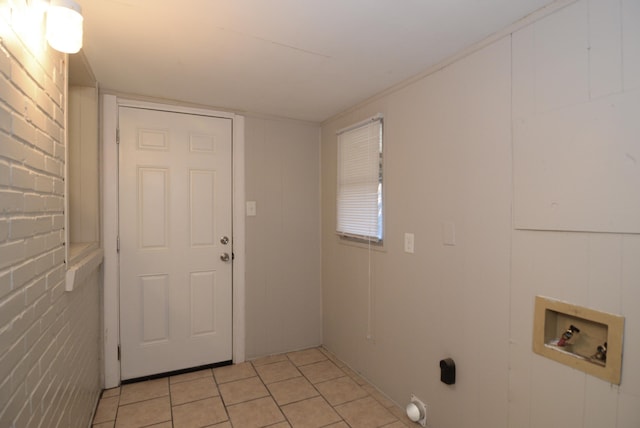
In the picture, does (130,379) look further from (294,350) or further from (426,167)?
(426,167)

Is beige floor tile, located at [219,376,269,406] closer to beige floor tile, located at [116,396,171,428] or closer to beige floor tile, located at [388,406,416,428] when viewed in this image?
beige floor tile, located at [116,396,171,428]

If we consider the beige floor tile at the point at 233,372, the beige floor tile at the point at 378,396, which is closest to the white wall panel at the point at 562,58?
the beige floor tile at the point at 378,396

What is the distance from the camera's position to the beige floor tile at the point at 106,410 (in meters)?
2.19

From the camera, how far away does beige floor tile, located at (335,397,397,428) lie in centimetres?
217

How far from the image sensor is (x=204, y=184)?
2.85 meters

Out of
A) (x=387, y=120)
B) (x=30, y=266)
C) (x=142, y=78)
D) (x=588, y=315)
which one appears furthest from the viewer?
(x=387, y=120)

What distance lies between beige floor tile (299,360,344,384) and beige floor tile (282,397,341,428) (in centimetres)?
29

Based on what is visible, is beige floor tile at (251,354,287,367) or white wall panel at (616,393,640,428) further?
beige floor tile at (251,354,287,367)

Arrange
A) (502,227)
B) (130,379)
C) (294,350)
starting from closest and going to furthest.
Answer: (502,227), (130,379), (294,350)

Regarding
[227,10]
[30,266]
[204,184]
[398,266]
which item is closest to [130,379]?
[204,184]

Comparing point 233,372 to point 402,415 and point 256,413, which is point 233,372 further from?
point 402,415

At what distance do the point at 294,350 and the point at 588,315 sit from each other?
2.49 metres

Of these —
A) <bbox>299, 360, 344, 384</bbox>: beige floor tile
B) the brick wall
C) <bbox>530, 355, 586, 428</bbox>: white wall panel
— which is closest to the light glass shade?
the brick wall

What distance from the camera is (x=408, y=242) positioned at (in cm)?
224
